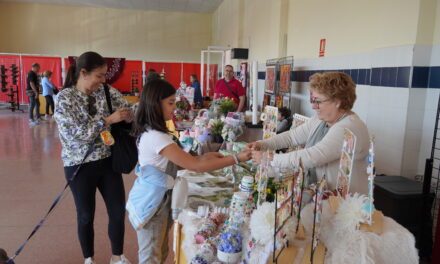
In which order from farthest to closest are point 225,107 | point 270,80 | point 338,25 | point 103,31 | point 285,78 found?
1. point 103,31
2. point 270,80
3. point 285,78
4. point 338,25
5. point 225,107

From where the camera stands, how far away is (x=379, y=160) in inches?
119

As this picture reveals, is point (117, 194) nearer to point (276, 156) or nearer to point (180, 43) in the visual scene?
point (276, 156)

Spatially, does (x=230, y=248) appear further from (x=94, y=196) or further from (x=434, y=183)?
(x=434, y=183)

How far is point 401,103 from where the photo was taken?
2703mm

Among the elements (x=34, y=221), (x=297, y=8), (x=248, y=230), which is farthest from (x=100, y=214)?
(x=297, y=8)

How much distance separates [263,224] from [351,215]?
296 millimetres

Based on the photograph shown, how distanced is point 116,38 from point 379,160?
12993mm

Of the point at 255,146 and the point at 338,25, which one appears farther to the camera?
the point at 338,25

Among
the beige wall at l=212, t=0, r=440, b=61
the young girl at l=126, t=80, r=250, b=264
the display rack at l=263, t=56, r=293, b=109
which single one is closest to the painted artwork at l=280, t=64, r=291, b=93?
the display rack at l=263, t=56, r=293, b=109

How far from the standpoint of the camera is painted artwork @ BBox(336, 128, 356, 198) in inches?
49.9

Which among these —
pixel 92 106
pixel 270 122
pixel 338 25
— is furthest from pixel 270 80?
pixel 92 106

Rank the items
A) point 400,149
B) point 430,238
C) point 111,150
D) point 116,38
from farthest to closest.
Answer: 1. point 116,38
2. point 400,149
3. point 430,238
4. point 111,150

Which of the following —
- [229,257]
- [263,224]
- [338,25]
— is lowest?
[229,257]

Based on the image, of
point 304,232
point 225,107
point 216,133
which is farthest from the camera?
point 225,107
